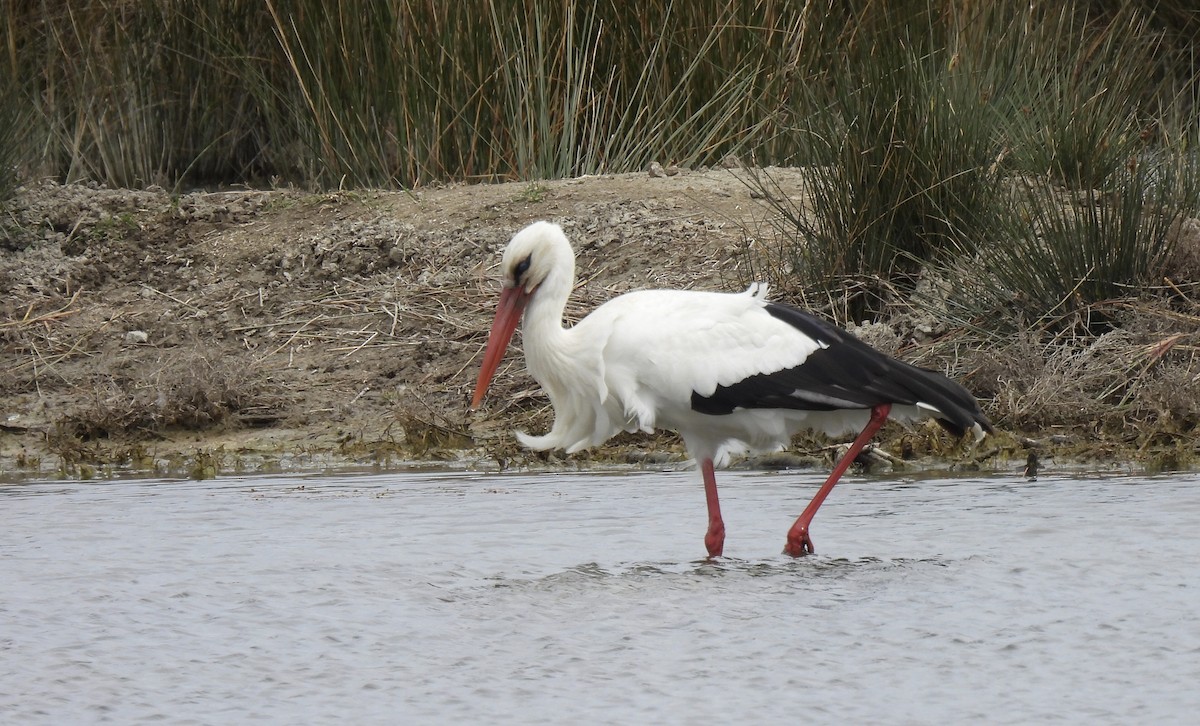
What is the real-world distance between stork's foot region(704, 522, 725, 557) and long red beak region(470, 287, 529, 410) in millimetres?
948

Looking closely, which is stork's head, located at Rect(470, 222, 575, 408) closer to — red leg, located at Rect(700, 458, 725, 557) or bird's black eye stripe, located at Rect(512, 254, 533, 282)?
bird's black eye stripe, located at Rect(512, 254, 533, 282)

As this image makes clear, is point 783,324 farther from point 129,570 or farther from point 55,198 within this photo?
point 55,198

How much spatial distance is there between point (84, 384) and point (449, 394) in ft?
5.61

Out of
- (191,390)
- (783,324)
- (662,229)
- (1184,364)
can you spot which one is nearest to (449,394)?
(191,390)

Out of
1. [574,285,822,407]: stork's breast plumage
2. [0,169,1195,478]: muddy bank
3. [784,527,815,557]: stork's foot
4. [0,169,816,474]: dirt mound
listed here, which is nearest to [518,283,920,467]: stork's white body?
[574,285,822,407]: stork's breast plumage

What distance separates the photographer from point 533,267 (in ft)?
19.1

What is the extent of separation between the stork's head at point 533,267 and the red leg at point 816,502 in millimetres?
1047

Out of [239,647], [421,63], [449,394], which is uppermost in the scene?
[421,63]

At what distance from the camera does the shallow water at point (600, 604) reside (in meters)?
3.89

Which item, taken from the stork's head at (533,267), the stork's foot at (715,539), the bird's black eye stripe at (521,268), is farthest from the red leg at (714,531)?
the bird's black eye stripe at (521,268)

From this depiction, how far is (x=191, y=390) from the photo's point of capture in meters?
7.75

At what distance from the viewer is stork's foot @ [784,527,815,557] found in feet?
17.7

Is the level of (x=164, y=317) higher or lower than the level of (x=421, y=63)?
lower

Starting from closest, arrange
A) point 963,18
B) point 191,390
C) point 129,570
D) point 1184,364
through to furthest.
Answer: point 129,570 < point 1184,364 < point 191,390 < point 963,18
